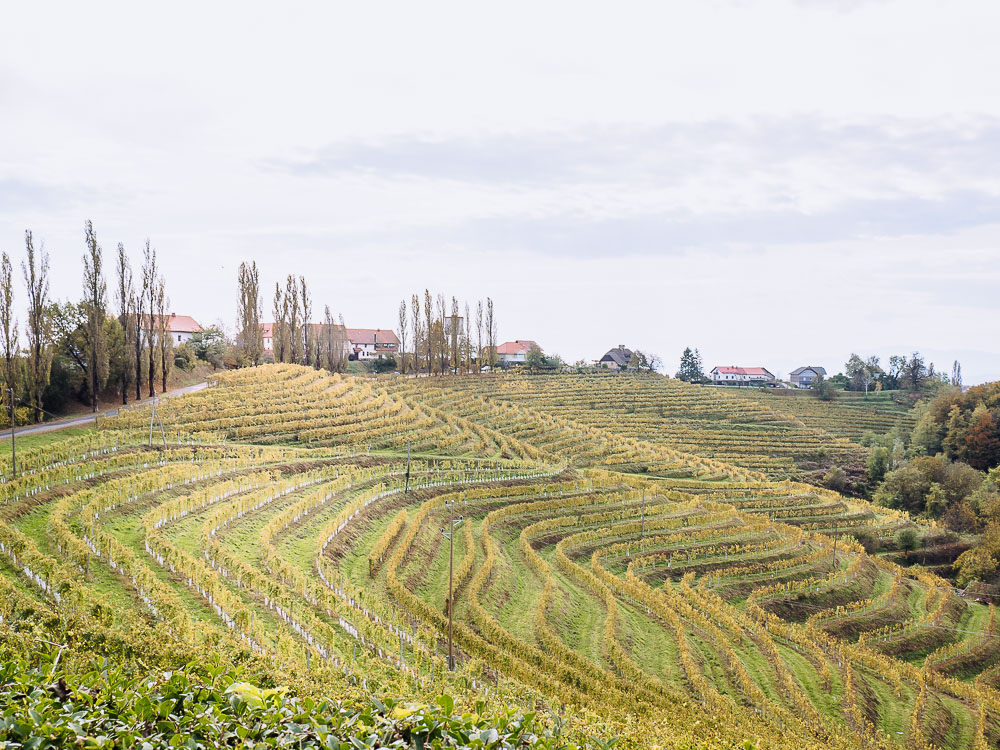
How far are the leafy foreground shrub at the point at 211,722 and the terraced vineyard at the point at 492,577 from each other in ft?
4.65

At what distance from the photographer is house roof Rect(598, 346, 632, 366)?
346 ft

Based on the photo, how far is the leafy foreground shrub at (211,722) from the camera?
471 centimetres

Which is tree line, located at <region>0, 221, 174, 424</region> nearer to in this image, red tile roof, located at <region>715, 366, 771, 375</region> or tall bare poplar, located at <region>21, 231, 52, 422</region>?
tall bare poplar, located at <region>21, 231, 52, 422</region>

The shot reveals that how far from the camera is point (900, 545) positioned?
39.5 meters

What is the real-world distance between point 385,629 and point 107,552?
22.9ft

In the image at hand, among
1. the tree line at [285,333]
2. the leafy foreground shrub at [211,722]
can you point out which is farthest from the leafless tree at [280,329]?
the leafy foreground shrub at [211,722]

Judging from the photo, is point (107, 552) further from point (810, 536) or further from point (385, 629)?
point (810, 536)

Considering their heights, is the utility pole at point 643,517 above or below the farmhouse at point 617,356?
below

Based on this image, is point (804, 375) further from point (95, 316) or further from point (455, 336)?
point (95, 316)

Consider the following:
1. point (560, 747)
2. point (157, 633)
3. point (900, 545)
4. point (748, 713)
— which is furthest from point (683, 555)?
point (560, 747)

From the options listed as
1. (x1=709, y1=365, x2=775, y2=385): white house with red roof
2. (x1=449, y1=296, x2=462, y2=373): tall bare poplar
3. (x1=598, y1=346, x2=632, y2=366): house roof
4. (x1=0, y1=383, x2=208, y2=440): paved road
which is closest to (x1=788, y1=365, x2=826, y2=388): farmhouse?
(x1=709, y1=365, x2=775, y2=385): white house with red roof

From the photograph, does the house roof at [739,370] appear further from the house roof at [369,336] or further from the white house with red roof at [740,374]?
the house roof at [369,336]

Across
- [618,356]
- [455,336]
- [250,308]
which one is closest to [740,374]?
[618,356]

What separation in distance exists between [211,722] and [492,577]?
19877 mm
